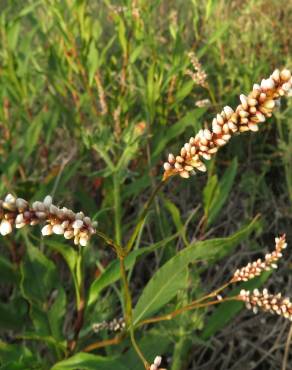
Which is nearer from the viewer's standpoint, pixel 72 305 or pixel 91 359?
pixel 91 359

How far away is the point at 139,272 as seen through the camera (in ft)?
5.26

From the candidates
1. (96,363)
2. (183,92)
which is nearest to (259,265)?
(96,363)

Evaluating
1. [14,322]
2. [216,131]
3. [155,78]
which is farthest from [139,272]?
[216,131]

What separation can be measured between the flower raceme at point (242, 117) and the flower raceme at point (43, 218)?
0.41ft

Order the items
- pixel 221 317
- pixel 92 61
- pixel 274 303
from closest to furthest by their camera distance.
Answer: pixel 274 303 → pixel 221 317 → pixel 92 61

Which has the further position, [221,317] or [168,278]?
[221,317]

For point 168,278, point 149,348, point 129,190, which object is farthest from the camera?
point 129,190

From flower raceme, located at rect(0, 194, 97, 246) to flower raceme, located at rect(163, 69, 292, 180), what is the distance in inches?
4.9

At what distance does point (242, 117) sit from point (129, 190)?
3.17 feet

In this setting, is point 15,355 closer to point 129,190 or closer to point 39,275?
point 39,275

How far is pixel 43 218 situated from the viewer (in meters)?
0.52

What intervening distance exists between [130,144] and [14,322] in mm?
476

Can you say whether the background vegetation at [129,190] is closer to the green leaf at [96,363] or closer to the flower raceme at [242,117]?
the green leaf at [96,363]

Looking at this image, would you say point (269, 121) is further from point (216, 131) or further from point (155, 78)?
point (216, 131)
